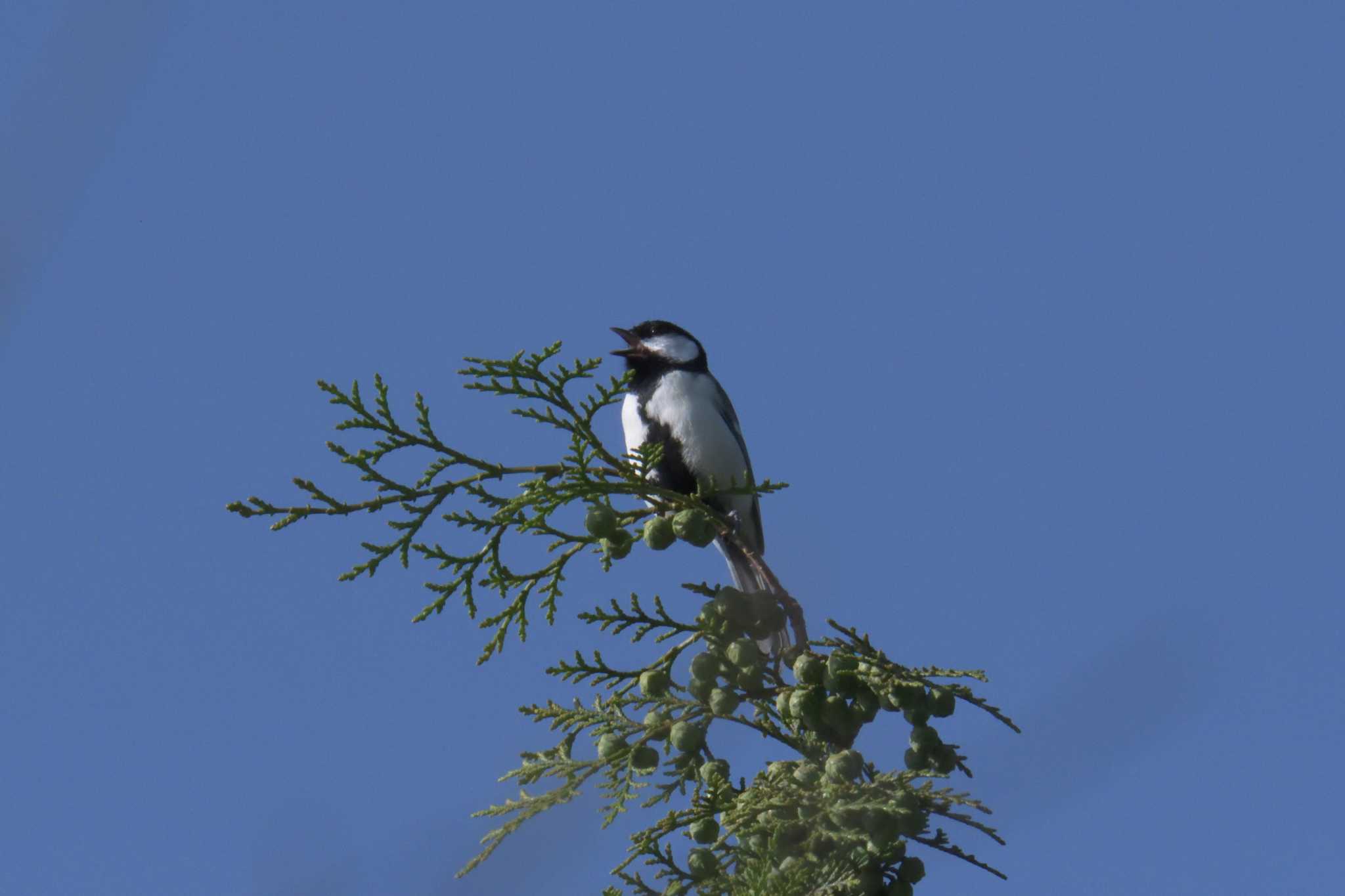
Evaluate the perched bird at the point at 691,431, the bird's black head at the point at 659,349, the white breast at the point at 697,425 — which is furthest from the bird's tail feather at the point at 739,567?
the bird's black head at the point at 659,349

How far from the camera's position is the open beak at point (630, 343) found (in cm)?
554

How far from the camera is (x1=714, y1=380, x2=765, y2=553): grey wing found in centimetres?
540

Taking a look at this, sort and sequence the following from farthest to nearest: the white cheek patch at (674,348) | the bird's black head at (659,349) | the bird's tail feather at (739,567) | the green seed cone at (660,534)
A: the white cheek patch at (674,348) → the bird's black head at (659,349) → the bird's tail feather at (739,567) → the green seed cone at (660,534)

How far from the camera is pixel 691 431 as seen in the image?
16.8ft

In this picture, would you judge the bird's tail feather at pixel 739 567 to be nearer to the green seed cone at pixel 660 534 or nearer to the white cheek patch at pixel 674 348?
the white cheek patch at pixel 674 348

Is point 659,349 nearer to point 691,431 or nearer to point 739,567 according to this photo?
point 691,431

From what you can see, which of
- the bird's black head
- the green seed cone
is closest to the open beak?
the bird's black head

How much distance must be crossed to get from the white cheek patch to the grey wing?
0.26m

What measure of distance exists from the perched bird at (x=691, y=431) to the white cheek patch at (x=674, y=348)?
16 mm

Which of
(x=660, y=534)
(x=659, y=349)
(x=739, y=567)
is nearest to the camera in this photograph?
(x=660, y=534)

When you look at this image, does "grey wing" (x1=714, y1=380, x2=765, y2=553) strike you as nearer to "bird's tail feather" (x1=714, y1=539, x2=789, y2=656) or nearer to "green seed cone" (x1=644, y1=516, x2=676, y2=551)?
"bird's tail feather" (x1=714, y1=539, x2=789, y2=656)

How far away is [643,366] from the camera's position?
18.1 ft

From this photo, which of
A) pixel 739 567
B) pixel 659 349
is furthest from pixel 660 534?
pixel 659 349

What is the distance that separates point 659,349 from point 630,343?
15 centimetres
